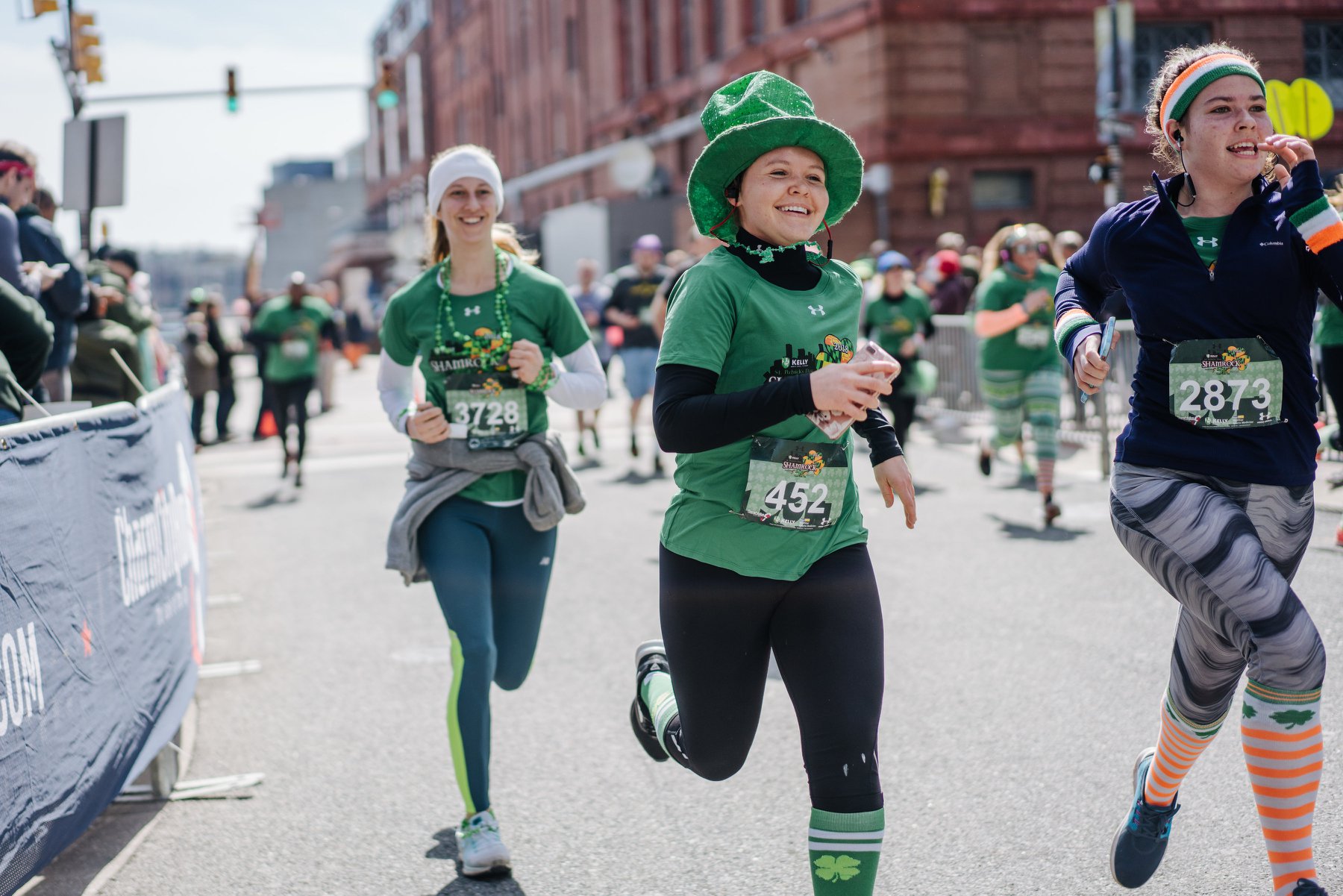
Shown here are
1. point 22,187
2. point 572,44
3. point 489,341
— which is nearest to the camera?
point 489,341

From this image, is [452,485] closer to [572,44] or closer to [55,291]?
[55,291]

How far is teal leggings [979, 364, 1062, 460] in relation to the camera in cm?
1016

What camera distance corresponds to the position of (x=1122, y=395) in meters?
12.5

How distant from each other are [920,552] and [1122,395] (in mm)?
4207

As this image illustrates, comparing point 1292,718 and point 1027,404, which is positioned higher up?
point 1027,404

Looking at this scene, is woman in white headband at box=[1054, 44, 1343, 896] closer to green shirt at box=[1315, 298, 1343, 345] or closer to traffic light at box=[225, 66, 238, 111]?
green shirt at box=[1315, 298, 1343, 345]

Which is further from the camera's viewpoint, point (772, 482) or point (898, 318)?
point (898, 318)

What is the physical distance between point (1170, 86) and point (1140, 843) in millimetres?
1832

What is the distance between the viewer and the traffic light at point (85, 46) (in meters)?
16.5

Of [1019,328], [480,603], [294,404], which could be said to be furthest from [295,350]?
[480,603]

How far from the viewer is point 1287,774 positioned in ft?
10.8

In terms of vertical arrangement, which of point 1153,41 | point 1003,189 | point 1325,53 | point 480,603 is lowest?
point 480,603

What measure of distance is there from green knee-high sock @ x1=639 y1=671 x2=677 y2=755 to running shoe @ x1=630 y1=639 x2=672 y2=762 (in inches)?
0.6

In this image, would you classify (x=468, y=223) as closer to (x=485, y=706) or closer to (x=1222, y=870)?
(x=485, y=706)
